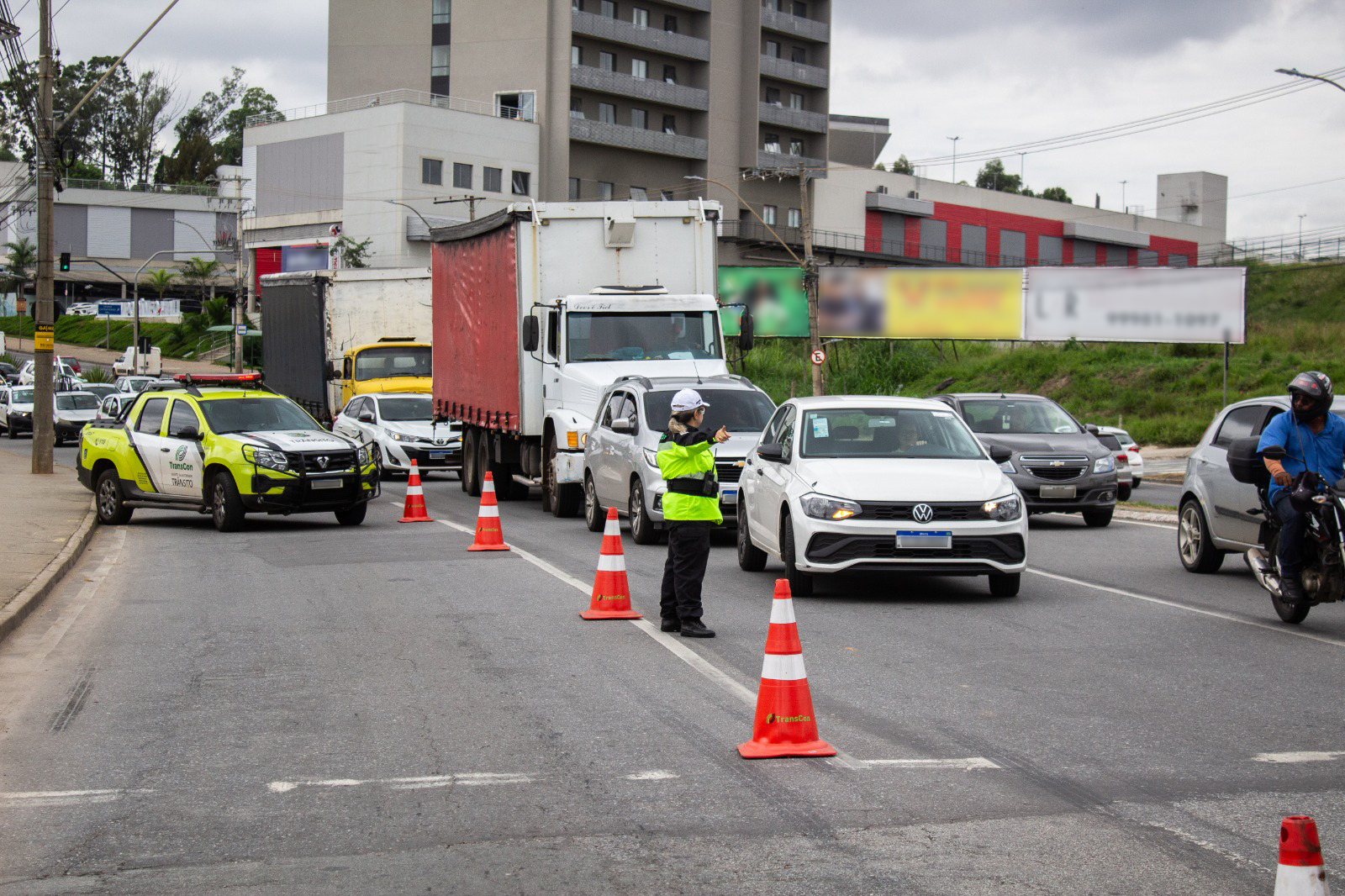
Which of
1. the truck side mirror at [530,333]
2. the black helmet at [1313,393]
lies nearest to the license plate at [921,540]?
the black helmet at [1313,393]

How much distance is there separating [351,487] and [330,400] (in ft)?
49.6

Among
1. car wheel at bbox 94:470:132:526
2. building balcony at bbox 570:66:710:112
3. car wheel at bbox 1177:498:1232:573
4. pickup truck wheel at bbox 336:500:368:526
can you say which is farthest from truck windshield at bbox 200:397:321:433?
building balcony at bbox 570:66:710:112

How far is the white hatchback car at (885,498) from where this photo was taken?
1230cm

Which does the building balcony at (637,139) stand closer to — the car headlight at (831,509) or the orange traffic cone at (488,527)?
the orange traffic cone at (488,527)

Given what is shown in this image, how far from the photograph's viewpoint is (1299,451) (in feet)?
35.4

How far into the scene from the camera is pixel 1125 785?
6617 millimetres

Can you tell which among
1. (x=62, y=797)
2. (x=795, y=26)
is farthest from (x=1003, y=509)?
(x=795, y=26)

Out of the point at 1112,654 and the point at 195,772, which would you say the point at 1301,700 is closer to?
the point at 1112,654

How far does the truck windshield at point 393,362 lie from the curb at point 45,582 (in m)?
14.1

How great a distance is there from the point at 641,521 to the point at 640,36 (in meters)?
64.6

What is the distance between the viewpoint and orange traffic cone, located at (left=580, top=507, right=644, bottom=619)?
37.7 feet

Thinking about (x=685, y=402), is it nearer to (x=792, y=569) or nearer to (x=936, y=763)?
(x=792, y=569)

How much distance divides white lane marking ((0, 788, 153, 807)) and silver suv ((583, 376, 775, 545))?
33.3 ft

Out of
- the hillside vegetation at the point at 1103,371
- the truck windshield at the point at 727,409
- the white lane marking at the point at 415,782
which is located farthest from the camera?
the hillside vegetation at the point at 1103,371
